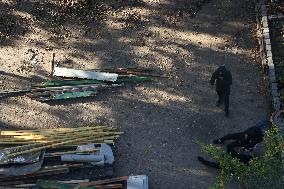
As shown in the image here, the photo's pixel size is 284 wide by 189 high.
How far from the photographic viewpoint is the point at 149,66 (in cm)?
1612

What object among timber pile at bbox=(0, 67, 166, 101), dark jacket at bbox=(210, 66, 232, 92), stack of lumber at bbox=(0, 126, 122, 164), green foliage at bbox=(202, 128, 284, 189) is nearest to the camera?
green foliage at bbox=(202, 128, 284, 189)

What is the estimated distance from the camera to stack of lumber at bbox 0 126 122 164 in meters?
13.4

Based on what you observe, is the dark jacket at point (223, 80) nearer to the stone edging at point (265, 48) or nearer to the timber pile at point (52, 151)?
the stone edging at point (265, 48)

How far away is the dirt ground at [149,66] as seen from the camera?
13945 millimetres

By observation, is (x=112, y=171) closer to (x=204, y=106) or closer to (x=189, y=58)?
(x=204, y=106)

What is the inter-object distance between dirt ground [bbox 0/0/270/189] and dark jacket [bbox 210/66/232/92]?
0.86 metres

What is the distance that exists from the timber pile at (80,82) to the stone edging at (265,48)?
3654 mm

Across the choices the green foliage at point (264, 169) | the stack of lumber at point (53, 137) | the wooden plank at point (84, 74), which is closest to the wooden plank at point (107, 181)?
the stack of lumber at point (53, 137)

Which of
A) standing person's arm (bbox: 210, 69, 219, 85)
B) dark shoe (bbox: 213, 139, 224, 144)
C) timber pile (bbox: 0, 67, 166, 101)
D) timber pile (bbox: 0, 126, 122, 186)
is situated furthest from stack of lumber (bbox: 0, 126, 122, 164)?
standing person's arm (bbox: 210, 69, 219, 85)

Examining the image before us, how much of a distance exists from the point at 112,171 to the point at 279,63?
270 inches

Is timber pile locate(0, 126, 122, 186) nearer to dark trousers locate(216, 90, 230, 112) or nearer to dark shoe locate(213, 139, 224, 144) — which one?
dark shoe locate(213, 139, 224, 144)

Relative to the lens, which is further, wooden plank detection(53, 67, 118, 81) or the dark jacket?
wooden plank detection(53, 67, 118, 81)

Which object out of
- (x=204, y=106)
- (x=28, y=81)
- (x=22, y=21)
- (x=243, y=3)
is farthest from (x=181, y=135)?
(x=22, y=21)

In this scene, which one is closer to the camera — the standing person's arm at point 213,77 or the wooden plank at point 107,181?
the wooden plank at point 107,181
